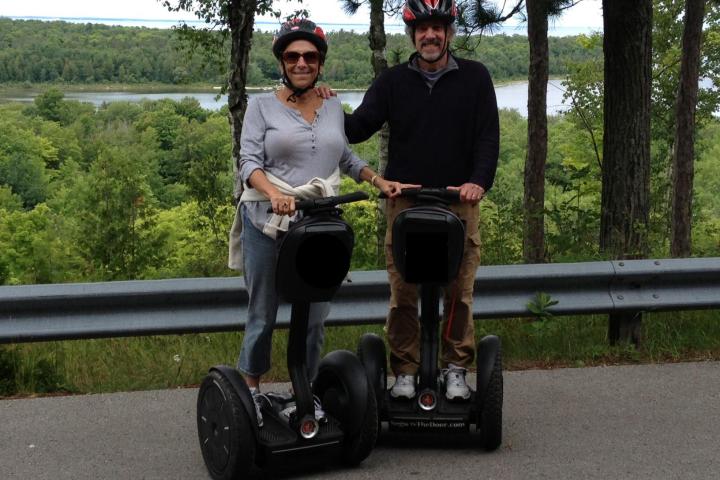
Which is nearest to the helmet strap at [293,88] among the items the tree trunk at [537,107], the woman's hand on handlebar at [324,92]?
the woman's hand on handlebar at [324,92]

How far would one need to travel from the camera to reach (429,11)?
4.38 meters

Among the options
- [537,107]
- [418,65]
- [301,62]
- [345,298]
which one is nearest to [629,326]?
[345,298]

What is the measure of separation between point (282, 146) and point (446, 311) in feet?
3.61

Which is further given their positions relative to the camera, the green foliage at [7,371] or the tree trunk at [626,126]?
the tree trunk at [626,126]

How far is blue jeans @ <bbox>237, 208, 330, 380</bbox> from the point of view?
4.25 m

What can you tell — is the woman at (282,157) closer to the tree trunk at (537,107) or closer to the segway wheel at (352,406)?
the segway wheel at (352,406)

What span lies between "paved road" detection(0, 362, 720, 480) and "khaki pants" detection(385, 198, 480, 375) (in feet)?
1.19

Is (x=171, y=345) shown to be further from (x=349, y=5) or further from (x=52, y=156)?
(x=52, y=156)

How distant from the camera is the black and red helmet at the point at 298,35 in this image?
4.15 meters

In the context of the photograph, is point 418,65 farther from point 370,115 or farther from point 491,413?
point 491,413

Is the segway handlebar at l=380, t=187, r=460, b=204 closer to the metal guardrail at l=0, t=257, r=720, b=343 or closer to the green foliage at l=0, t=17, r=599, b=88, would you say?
the metal guardrail at l=0, t=257, r=720, b=343

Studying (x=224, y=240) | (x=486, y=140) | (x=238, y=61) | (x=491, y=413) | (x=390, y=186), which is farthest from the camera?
(x=224, y=240)

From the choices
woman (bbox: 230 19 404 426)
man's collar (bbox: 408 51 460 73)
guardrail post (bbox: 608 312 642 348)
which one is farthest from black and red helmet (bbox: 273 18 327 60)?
guardrail post (bbox: 608 312 642 348)

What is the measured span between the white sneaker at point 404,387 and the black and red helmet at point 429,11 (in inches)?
59.5
